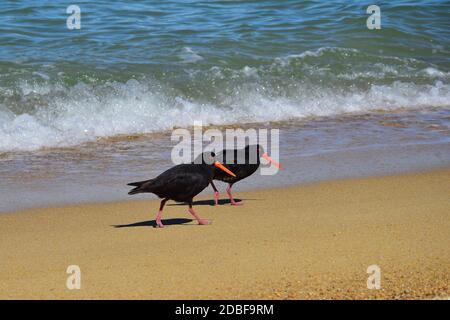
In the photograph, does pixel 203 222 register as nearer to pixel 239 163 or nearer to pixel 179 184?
pixel 179 184

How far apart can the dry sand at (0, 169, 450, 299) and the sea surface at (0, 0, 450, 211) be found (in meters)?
0.59

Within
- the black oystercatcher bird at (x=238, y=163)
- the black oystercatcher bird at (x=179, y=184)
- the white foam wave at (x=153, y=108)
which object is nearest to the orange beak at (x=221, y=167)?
the black oystercatcher bird at (x=238, y=163)

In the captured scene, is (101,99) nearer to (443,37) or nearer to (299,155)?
(299,155)

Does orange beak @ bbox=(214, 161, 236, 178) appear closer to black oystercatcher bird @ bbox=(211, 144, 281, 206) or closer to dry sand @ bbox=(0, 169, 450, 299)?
black oystercatcher bird @ bbox=(211, 144, 281, 206)

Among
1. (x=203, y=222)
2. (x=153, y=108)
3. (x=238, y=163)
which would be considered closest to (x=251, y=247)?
(x=203, y=222)

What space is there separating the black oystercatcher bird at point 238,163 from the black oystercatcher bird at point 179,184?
599 millimetres

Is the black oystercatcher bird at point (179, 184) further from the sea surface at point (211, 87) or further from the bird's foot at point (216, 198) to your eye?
the sea surface at point (211, 87)

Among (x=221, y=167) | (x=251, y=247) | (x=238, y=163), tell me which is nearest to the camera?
(x=251, y=247)

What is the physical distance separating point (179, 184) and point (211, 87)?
18.0ft

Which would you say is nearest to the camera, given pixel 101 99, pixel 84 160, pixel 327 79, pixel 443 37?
pixel 84 160

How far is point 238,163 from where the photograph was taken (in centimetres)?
731

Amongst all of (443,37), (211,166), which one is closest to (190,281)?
(211,166)

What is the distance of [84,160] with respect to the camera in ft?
27.7

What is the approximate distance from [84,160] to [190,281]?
3.89m
